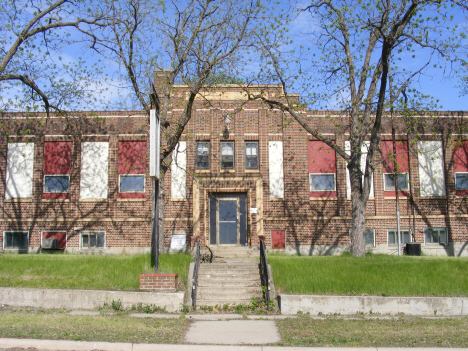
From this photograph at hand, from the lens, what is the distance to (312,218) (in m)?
19.2

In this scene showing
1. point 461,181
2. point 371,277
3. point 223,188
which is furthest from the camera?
point 461,181

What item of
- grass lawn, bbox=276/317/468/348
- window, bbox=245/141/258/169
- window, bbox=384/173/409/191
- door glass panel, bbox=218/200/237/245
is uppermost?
window, bbox=245/141/258/169

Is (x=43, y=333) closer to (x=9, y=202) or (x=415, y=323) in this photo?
(x=415, y=323)

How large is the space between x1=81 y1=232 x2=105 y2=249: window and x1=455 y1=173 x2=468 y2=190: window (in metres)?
15.4

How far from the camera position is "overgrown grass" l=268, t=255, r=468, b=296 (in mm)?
11453

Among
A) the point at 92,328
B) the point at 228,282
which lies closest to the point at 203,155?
the point at 228,282

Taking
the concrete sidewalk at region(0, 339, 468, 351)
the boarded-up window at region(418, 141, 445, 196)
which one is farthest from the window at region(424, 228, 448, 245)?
the concrete sidewalk at region(0, 339, 468, 351)

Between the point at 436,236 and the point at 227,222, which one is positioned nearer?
the point at 227,222

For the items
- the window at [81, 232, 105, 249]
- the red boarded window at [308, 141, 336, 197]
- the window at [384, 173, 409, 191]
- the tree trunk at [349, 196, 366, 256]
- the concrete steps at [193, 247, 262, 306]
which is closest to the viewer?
the concrete steps at [193, 247, 262, 306]

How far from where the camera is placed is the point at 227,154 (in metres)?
19.4

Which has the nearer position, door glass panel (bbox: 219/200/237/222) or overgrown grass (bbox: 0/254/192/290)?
overgrown grass (bbox: 0/254/192/290)

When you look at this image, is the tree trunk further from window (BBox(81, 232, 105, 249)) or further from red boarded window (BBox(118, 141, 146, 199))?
window (BBox(81, 232, 105, 249))

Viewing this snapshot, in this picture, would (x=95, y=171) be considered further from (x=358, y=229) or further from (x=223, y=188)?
(x=358, y=229)

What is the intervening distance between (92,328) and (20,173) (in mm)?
13245
